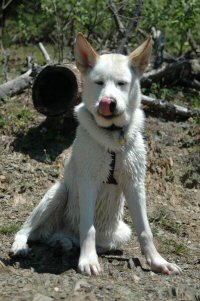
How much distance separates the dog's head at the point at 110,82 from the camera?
16.1 feet

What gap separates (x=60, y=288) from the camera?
4.41 m

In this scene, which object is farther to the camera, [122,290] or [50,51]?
[50,51]

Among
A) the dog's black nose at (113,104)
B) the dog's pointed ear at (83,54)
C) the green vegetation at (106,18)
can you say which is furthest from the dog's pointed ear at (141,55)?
the green vegetation at (106,18)

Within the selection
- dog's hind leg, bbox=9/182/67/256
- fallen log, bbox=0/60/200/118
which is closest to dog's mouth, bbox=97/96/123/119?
dog's hind leg, bbox=9/182/67/256

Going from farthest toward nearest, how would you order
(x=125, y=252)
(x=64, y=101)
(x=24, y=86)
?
(x=24, y=86)
(x=64, y=101)
(x=125, y=252)

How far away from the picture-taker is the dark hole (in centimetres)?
761

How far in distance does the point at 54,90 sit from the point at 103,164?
10.1 feet

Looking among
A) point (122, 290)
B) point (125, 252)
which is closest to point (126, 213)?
point (125, 252)

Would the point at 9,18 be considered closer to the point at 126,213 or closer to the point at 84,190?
the point at 126,213

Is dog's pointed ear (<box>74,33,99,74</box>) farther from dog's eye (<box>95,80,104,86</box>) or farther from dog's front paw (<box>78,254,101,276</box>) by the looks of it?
dog's front paw (<box>78,254,101,276</box>)

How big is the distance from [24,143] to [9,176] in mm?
726

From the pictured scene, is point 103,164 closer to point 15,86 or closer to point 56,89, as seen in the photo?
point 56,89

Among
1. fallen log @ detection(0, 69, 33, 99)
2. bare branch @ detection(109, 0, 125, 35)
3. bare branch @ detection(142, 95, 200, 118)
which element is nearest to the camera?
fallen log @ detection(0, 69, 33, 99)

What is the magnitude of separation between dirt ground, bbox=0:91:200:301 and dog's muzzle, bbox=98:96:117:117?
1390 mm
